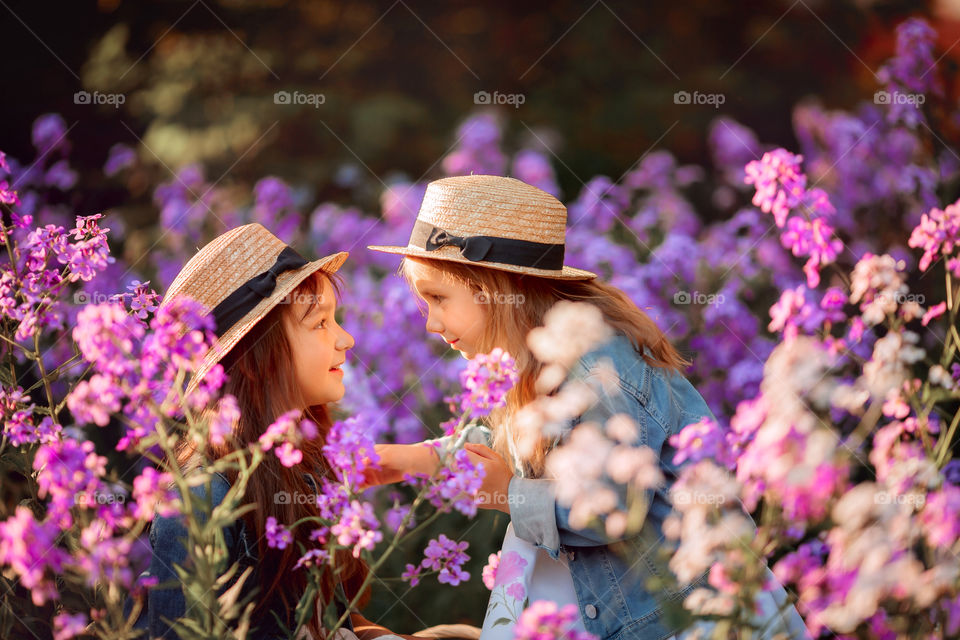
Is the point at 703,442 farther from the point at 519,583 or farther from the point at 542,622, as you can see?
the point at 519,583

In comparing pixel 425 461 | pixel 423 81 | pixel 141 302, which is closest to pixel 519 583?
pixel 425 461

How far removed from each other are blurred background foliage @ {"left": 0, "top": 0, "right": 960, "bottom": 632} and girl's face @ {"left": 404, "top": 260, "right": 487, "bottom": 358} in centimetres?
189

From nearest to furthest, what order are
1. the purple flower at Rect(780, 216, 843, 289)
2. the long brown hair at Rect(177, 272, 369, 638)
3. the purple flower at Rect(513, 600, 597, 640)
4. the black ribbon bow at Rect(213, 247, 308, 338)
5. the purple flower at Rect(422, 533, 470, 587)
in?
the purple flower at Rect(513, 600, 597, 640)
the purple flower at Rect(422, 533, 470, 587)
the purple flower at Rect(780, 216, 843, 289)
the long brown hair at Rect(177, 272, 369, 638)
the black ribbon bow at Rect(213, 247, 308, 338)

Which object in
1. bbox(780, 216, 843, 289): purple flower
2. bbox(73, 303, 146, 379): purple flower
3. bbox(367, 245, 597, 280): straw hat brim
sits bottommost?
bbox(73, 303, 146, 379): purple flower

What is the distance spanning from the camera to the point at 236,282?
1691 millimetres

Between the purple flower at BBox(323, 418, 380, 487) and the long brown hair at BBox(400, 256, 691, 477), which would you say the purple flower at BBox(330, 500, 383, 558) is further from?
the long brown hair at BBox(400, 256, 691, 477)

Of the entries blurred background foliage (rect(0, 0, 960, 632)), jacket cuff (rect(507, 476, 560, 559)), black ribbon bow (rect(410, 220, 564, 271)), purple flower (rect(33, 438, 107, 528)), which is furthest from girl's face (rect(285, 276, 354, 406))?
blurred background foliage (rect(0, 0, 960, 632))

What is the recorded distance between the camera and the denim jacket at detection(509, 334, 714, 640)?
163cm

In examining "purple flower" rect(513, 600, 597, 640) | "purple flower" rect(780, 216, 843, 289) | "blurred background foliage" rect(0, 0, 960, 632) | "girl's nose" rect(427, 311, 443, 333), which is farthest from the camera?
"blurred background foliage" rect(0, 0, 960, 632)

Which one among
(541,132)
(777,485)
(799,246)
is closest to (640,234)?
(541,132)

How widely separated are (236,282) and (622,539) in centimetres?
84

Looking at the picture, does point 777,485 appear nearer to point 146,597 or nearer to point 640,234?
point 146,597

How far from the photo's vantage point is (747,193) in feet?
12.6

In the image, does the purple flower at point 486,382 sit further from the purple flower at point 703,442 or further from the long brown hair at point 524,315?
the long brown hair at point 524,315
